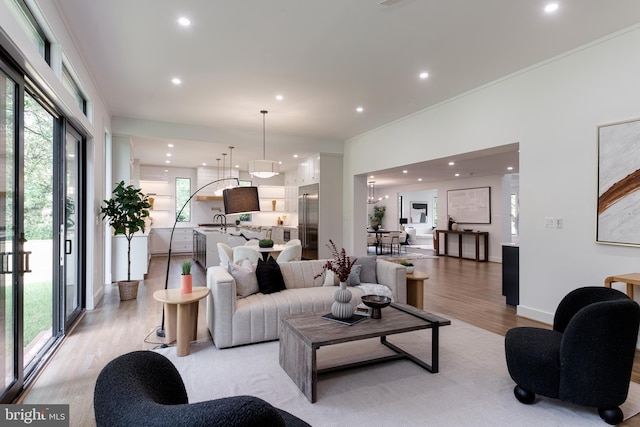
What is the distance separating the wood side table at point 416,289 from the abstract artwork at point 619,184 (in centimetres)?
194

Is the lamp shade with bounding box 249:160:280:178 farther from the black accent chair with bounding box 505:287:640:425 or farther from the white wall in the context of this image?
the black accent chair with bounding box 505:287:640:425

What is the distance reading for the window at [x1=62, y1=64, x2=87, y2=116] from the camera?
361cm

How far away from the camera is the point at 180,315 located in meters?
3.11

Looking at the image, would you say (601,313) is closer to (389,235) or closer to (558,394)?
(558,394)

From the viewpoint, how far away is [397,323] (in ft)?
9.20

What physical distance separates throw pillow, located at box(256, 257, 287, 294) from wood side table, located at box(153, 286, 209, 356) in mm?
618

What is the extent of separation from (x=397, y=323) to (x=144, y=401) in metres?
2.23

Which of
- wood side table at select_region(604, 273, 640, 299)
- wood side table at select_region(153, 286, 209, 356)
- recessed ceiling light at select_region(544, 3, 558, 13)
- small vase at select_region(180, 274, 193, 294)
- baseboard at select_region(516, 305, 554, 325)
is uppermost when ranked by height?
recessed ceiling light at select_region(544, 3, 558, 13)

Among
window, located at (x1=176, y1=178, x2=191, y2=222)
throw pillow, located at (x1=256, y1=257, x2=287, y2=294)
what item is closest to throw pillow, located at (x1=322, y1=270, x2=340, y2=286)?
throw pillow, located at (x1=256, y1=257, x2=287, y2=294)

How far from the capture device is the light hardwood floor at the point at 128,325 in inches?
97.9

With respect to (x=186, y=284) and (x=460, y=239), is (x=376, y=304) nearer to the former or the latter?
(x=186, y=284)

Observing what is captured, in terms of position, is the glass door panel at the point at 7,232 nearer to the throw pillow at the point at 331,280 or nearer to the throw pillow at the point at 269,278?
the throw pillow at the point at 269,278

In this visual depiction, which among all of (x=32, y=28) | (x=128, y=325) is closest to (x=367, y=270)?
(x=128, y=325)

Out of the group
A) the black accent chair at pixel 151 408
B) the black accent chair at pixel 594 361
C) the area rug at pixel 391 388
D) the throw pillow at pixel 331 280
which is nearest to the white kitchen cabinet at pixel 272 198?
the throw pillow at pixel 331 280
